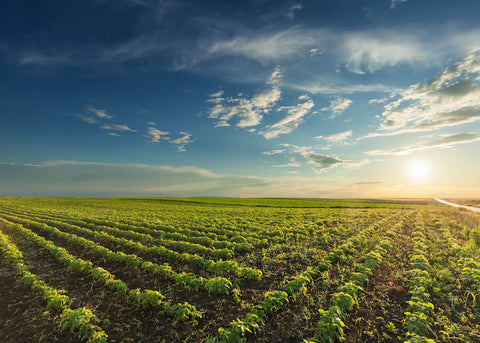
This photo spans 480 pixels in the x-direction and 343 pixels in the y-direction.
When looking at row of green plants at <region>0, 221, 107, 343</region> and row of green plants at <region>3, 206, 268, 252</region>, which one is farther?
row of green plants at <region>3, 206, 268, 252</region>

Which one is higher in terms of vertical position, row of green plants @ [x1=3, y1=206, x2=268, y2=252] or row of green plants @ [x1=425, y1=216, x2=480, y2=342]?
row of green plants @ [x1=3, y1=206, x2=268, y2=252]

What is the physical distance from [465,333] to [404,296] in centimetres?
222

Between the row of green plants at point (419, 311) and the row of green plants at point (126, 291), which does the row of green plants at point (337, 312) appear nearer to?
the row of green plants at point (419, 311)

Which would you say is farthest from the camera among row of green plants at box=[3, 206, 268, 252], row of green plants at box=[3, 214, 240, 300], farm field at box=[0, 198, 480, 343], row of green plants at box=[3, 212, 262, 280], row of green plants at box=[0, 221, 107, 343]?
row of green plants at box=[3, 206, 268, 252]

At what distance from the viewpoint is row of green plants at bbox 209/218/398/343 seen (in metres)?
5.68

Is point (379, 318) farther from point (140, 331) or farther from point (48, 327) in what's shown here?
point (48, 327)

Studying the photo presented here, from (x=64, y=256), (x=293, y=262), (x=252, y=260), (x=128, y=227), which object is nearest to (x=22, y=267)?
(x=64, y=256)

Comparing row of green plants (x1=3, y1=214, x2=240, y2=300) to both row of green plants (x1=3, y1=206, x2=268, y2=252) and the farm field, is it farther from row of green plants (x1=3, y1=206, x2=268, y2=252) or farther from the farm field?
row of green plants (x1=3, y1=206, x2=268, y2=252)

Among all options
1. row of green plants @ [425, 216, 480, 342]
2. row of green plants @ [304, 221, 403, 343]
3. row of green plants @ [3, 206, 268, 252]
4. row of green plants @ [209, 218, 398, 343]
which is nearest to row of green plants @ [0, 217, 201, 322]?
row of green plants @ [209, 218, 398, 343]

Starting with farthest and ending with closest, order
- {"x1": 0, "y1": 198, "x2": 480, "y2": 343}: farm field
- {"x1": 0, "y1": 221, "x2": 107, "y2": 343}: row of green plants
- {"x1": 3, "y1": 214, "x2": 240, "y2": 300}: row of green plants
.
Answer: {"x1": 3, "y1": 214, "x2": 240, "y2": 300}: row of green plants → {"x1": 0, "y1": 198, "x2": 480, "y2": 343}: farm field → {"x1": 0, "y1": 221, "x2": 107, "y2": 343}: row of green plants

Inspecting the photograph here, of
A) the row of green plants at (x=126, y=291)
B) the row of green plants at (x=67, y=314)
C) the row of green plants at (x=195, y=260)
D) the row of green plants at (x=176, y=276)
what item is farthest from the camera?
the row of green plants at (x=195, y=260)

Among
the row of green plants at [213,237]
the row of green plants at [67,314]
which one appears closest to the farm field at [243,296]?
the row of green plants at [67,314]

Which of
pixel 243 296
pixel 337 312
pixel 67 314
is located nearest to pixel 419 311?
pixel 337 312

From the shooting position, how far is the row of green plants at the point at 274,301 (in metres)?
5.68
